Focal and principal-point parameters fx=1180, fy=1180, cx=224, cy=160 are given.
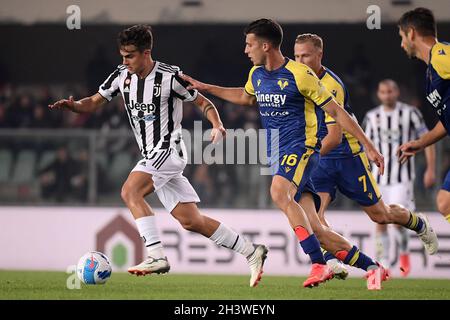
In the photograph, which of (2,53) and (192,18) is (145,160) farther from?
(2,53)

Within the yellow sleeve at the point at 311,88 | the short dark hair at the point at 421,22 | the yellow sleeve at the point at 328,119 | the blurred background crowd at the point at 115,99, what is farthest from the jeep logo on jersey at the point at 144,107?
the blurred background crowd at the point at 115,99

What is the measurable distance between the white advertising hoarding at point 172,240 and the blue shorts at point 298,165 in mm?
4347

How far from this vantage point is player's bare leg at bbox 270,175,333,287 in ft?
28.4

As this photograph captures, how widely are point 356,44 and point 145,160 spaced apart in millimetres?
8181

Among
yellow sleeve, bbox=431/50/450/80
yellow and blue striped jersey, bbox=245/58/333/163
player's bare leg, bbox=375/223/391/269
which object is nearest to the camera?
yellow sleeve, bbox=431/50/450/80

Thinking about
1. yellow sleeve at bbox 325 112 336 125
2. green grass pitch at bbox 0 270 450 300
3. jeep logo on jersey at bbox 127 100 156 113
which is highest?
jeep logo on jersey at bbox 127 100 156 113

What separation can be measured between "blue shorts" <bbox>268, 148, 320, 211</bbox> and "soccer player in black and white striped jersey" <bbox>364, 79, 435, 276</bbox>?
4.04 meters

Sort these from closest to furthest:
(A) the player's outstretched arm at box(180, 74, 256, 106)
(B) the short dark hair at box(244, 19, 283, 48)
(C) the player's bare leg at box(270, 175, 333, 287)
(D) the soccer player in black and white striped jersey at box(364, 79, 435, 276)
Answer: (C) the player's bare leg at box(270, 175, 333, 287) < (B) the short dark hair at box(244, 19, 283, 48) < (A) the player's outstretched arm at box(180, 74, 256, 106) < (D) the soccer player in black and white striped jersey at box(364, 79, 435, 276)

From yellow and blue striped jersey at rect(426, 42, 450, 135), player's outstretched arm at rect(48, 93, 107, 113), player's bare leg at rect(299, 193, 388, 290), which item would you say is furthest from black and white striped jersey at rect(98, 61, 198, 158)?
yellow and blue striped jersey at rect(426, 42, 450, 135)

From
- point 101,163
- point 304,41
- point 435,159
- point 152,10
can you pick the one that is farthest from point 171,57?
point 304,41

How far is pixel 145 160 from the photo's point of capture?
9.37 metres

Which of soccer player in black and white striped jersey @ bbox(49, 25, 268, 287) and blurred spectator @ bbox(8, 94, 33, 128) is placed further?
blurred spectator @ bbox(8, 94, 33, 128)

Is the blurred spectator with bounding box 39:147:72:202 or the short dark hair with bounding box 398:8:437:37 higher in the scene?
the short dark hair with bounding box 398:8:437:37
